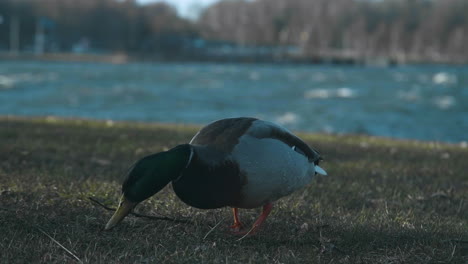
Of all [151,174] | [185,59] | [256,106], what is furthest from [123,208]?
[185,59]

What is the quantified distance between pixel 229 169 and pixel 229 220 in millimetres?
853

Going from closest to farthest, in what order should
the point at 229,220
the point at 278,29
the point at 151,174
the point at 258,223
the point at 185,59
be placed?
the point at 151,174, the point at 258,223, the point at 229,220, the point at 185,59, the point at 278,29

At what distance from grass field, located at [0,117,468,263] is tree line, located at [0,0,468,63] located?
Result: 7381cm

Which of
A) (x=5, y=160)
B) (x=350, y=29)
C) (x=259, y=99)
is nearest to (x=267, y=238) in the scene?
(x=5, y=160)

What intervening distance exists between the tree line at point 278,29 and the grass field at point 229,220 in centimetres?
7381

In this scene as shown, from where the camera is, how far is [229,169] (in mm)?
2887

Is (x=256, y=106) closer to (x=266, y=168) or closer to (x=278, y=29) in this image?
(x=266, y=168)

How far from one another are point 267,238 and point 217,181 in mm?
634

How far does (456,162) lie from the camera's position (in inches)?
266

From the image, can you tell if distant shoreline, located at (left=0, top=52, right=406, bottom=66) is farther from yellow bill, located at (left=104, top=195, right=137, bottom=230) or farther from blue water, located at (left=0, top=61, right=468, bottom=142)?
yellow bill, located at (left=104, top=195, right=137, bottom=230)

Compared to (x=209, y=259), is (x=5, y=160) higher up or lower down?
lower down

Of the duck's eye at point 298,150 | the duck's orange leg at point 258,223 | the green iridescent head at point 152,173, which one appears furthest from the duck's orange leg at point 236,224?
the green iridescent head at point 152,173

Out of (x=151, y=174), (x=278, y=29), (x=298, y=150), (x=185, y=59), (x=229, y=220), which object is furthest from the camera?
(x=278, y=29)

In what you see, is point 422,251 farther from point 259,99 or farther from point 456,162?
point 259,99
